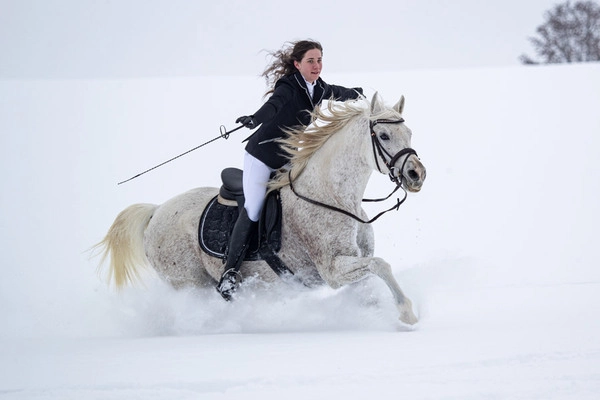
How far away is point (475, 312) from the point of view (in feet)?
20.0

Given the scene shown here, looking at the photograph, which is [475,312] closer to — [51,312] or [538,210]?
[51,312]

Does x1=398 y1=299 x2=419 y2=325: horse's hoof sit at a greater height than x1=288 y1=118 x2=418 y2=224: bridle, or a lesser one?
lesser

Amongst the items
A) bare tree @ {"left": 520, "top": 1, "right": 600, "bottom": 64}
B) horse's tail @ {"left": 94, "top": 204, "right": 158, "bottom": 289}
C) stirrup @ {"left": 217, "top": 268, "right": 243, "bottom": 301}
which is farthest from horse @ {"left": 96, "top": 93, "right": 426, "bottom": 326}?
bare tree @ {"left": 520, "top": 1, "right": 600, "bottom": 64}

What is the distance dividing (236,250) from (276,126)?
0.96m

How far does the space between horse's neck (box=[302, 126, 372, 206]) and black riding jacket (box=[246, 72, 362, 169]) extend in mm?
355

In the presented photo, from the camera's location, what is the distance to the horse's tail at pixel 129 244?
700cm

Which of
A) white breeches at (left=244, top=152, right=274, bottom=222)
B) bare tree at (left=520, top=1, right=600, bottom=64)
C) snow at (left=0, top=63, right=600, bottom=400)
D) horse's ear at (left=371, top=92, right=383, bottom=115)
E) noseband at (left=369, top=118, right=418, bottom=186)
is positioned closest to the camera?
snow at (left=0, top=63, right=600, bottom=400)

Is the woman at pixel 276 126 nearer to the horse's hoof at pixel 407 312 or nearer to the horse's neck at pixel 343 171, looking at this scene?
the horse's neck at pixel 343 171

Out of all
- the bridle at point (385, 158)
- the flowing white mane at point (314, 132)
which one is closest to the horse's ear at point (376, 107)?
the bridle at point (385, 158)

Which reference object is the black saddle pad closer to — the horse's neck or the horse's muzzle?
the horse's neck

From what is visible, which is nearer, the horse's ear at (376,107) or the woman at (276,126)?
the horse's ear at (376,107)

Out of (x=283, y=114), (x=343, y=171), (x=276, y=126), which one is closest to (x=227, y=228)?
(x=276, y=126)

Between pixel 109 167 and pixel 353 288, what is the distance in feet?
36.6

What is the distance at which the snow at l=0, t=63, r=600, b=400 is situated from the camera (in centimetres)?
404
